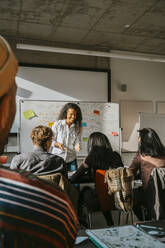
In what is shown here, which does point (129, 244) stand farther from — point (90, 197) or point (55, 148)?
point (55, 148)

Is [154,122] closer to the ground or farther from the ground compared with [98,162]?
farther from the ground

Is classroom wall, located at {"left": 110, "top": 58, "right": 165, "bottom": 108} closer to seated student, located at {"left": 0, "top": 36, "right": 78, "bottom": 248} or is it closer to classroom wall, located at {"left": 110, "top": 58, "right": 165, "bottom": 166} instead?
classroom wall, located at {"left": 110, "top": 58, "right": 165, "bottom": 166}

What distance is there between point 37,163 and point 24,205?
1771 millimetres

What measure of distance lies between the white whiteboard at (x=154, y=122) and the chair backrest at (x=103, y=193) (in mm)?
2923

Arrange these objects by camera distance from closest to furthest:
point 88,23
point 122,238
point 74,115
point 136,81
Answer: point 122,238 < point 74,115 < point 88,23 < point 136,81

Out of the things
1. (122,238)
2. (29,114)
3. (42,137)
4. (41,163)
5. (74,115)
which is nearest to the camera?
(122,238)

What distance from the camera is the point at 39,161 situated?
2.12 m

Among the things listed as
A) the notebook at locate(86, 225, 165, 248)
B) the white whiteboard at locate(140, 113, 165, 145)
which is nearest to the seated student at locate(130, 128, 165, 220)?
the notebook at locate(86, 225, 165, 248)

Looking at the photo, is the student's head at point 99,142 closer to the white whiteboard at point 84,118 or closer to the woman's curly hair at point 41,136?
the woman's curly hair at point 41,136

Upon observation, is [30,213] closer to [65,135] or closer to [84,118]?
[65,135]

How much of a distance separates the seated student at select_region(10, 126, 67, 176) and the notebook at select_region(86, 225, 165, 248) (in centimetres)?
125

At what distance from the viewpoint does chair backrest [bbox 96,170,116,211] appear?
101 inches

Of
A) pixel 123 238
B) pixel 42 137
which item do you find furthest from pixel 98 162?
pixel 123 238

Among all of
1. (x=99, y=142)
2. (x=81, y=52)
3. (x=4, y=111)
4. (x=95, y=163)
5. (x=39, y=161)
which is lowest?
(x=95, y=163)
